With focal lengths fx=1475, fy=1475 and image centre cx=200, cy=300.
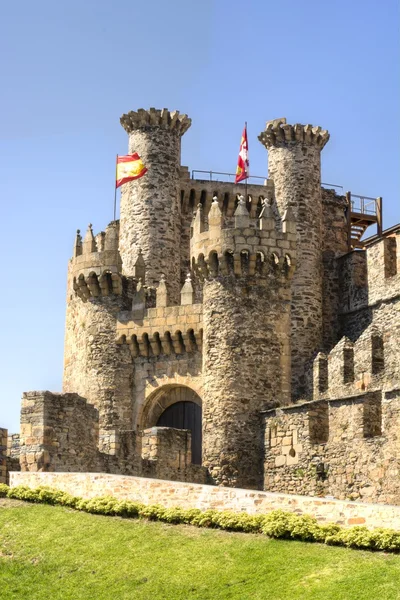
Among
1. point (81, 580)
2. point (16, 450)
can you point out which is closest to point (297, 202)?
point (16, 450)

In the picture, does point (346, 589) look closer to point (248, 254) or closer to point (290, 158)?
point (248, 254)

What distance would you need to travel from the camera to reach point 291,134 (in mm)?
60156

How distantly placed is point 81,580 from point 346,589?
21.4 ft

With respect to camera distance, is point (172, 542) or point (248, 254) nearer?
point (172, 542)

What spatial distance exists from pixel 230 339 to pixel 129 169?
12005 mm

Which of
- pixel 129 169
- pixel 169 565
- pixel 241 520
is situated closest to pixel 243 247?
pixel 129 169

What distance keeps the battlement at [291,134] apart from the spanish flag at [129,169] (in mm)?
5558

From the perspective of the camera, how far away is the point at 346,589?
95.5 ft

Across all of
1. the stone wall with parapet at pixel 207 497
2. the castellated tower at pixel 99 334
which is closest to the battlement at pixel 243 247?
the castellated tower at pixel 99 334

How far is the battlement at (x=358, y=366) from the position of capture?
151 ft

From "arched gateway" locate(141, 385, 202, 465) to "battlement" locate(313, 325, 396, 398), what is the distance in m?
6.09

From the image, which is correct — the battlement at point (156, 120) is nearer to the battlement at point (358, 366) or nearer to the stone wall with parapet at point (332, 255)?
the stone wall with parapet at point (332, 255)

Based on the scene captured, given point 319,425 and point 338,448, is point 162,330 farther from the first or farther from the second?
point 338,448

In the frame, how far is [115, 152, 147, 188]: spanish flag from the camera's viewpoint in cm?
5844
